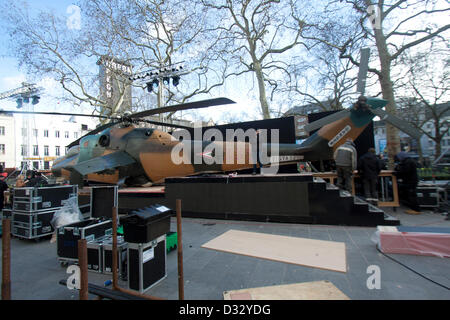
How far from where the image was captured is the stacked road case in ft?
15.5

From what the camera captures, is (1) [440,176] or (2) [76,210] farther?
(1) [440,176]

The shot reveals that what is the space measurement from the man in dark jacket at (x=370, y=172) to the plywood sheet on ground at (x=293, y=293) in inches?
192

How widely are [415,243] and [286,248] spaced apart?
2055 mm

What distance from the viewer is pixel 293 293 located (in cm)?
249

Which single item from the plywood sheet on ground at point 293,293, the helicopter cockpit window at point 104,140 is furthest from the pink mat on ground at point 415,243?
the helicopter cockpit window at point 104,140

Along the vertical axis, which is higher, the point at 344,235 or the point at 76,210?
the point at 76,210

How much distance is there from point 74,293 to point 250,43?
66.6 ft

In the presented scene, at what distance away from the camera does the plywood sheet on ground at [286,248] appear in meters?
3.34

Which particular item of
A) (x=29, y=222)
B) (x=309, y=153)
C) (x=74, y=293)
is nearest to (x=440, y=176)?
(x=309, y=153)

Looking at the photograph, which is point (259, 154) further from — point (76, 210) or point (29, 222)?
point (29, 222)

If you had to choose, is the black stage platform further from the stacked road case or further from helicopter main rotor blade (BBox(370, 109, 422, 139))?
the stacked road case

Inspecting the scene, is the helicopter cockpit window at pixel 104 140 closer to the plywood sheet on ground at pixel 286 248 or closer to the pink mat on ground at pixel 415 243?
the plywood sheet on ground at pixel 286 248

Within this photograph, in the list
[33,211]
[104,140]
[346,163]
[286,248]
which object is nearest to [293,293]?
[286,248]
